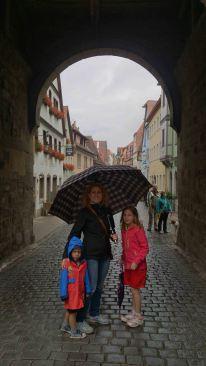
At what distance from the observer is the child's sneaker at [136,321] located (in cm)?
454

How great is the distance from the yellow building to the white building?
32.0ft

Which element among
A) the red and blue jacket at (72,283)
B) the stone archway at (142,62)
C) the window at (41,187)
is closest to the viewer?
the red and blue jacket at (72,283)

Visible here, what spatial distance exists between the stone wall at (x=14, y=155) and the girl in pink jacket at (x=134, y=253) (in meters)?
4.12

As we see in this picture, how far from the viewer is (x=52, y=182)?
26156 mm

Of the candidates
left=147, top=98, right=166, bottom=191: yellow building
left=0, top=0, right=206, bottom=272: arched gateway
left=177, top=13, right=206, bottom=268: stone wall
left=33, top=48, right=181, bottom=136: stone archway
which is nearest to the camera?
left=177, top=13, right=206, bottom=268: stone wall

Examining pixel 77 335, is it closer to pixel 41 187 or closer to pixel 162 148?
pixel 41 187

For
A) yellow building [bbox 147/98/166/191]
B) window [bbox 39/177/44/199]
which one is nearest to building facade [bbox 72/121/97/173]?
yellow building [bbox 147/98/166/191]

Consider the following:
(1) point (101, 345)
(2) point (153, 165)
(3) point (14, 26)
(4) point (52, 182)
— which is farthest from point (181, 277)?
(2) point (153, 165)

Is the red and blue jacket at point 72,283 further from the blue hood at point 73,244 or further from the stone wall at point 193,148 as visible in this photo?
the stone wall at point 193,148

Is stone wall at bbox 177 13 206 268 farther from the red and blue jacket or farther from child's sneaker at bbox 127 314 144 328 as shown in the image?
the red and blue jacket

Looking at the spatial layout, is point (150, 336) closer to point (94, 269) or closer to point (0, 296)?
point (94, 269)

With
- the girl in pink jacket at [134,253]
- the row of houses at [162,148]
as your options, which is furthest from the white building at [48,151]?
the girl in pink jacket at [134,253]

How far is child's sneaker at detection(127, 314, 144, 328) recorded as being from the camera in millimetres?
4543

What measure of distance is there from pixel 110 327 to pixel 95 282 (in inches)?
23.7
